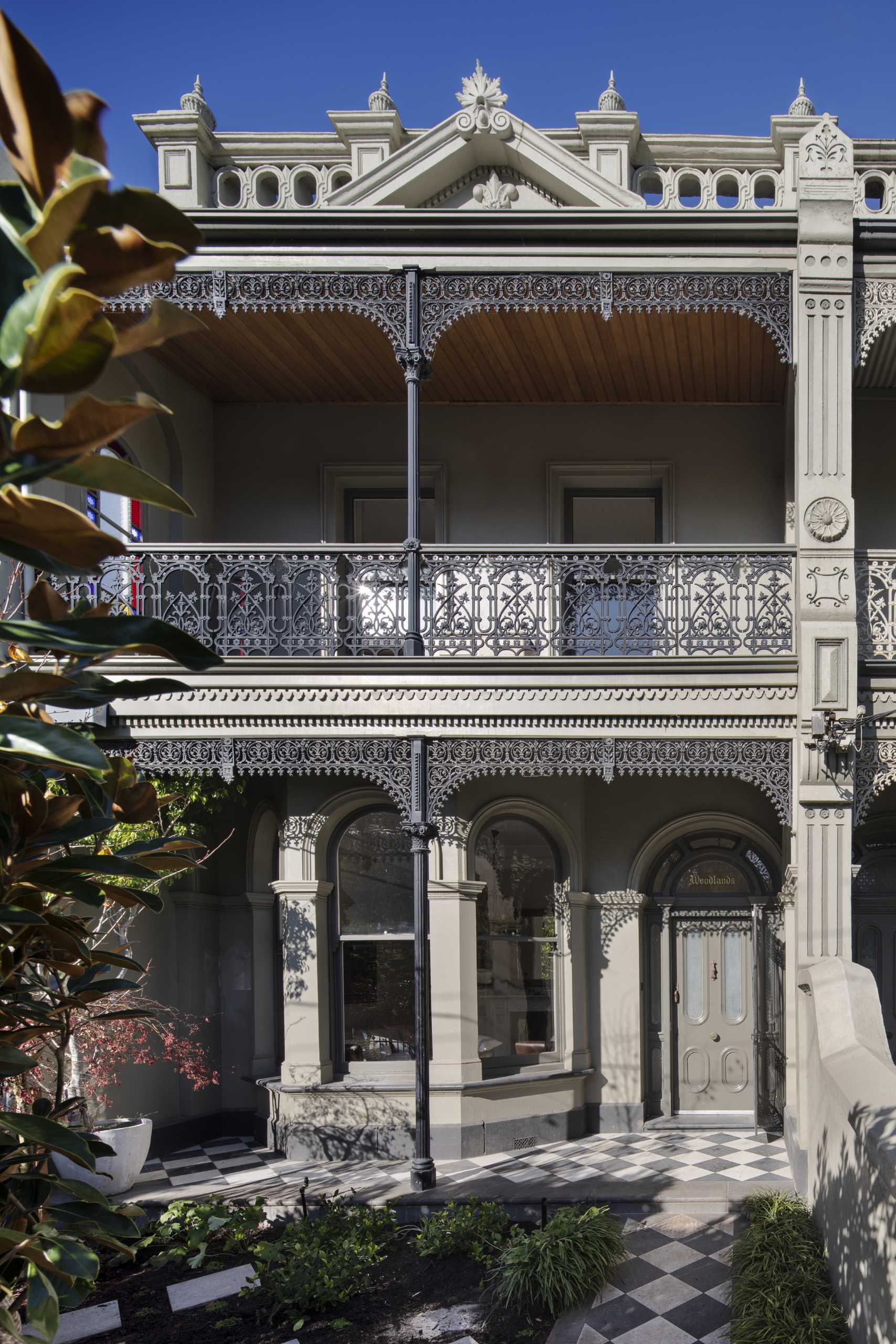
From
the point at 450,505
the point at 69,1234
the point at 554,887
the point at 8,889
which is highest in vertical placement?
the point at 450,505

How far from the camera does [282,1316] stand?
5.94 meters

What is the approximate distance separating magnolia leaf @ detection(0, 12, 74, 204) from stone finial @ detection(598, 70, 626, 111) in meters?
9.26

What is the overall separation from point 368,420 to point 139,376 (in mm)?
2245

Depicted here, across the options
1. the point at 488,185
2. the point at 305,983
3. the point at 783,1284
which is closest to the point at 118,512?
the point at 488,185

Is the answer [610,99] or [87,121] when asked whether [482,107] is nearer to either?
[610,99]

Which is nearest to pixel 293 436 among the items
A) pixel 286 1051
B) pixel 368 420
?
pixel 368 420

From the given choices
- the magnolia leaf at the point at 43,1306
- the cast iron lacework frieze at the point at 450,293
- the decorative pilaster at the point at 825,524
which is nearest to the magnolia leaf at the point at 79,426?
the magnolia leaf at the point at 43,1306

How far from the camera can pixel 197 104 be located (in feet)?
29.3

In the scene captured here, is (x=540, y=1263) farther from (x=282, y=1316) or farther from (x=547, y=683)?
(x=547, y=683)

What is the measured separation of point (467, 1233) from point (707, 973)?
4.05 m

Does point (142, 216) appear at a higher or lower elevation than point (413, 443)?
lower

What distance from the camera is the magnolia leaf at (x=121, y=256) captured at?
1.33 meters

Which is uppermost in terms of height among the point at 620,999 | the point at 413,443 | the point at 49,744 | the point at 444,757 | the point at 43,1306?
the point at 413,443

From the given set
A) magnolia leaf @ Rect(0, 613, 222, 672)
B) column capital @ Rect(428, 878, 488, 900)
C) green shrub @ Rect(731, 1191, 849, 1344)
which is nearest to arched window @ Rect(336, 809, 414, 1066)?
column capital @ Rect(428, 878, 488, 900)
